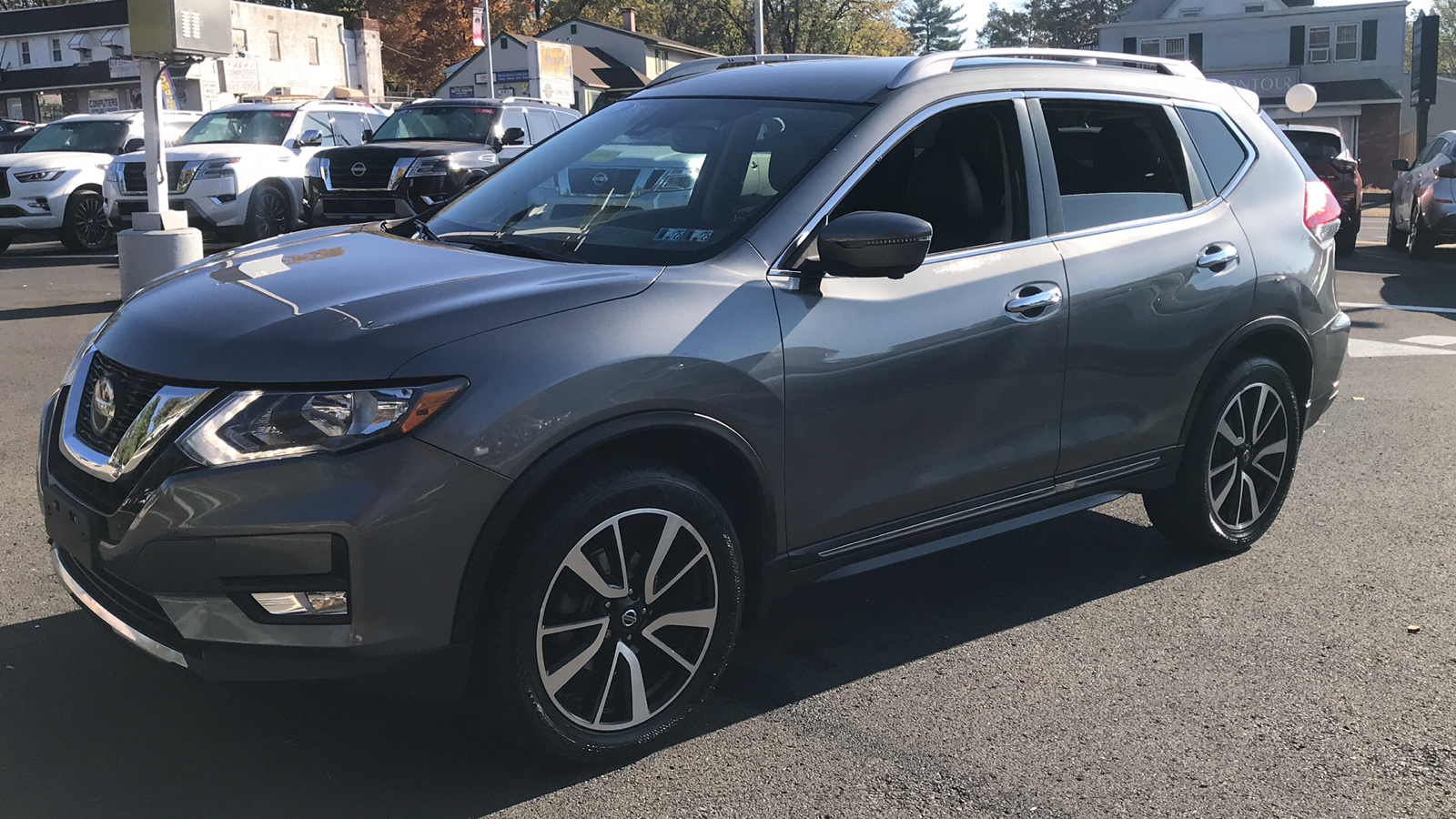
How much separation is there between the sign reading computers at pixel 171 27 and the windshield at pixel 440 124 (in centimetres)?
516

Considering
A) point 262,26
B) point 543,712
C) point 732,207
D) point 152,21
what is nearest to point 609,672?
point 543,712

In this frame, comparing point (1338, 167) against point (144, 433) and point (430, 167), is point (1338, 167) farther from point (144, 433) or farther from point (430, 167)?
point (144, 433)

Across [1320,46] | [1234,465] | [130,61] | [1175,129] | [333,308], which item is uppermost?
[130,61]

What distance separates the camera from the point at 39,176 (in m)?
16.5

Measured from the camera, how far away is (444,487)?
2.93m

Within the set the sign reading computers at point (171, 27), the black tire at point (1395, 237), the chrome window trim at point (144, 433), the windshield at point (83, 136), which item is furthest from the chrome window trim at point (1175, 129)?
the windshield at point (83, 136)

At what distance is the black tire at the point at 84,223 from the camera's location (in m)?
16.9

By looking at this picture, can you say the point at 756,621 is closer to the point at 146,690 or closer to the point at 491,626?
the point at 491,626

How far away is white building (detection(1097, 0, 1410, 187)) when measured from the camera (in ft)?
158

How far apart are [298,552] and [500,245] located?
4.42ft

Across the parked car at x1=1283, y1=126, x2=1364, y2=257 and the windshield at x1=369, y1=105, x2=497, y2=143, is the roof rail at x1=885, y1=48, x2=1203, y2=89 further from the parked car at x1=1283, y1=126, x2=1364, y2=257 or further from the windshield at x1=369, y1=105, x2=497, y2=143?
the parked car at x1=1283, y1=126, x2=1364, y2=257

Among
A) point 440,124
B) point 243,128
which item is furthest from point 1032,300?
point 243,128

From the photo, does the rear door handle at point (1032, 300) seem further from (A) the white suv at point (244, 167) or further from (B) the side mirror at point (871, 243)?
(A) the white suv at point (244, 167)

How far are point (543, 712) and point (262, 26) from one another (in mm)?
58483
